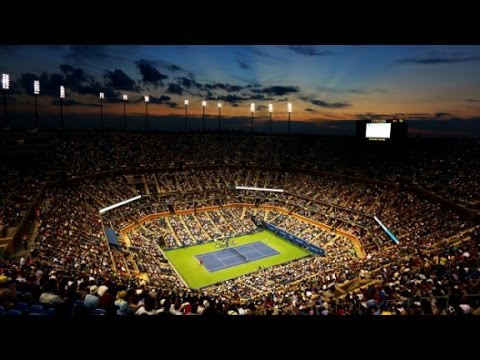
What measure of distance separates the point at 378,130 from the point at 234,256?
879 inches

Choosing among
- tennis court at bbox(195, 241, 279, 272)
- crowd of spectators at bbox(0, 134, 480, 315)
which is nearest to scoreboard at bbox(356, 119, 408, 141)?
crowd of spectators at bbox(0, 134, 480, 315)

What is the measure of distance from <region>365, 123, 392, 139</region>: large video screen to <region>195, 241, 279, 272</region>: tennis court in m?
18.5

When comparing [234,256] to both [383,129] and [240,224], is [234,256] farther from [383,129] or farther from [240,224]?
[383,129]

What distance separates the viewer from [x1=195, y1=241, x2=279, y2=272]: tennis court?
26797 millimetres

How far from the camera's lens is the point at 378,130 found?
37.3 metres

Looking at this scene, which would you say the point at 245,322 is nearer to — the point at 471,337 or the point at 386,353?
the point at 386,353

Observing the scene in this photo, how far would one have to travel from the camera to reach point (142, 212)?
34500mm

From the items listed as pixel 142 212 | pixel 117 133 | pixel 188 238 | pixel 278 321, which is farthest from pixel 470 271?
pixel 117 133

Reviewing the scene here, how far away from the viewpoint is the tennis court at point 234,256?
26797mm

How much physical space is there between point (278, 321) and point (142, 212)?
1281 inches

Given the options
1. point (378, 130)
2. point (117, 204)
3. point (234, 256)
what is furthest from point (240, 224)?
point (378, 130)

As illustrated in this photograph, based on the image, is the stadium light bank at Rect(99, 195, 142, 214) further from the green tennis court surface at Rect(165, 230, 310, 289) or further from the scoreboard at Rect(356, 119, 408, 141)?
the scoreboard at Rect(356, 119, 408, 141)

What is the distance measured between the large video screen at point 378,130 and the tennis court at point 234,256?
60.6ft
